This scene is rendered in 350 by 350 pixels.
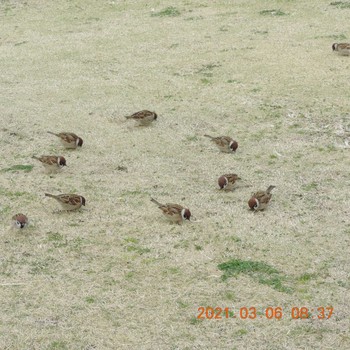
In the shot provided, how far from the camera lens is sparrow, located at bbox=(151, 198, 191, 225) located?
28.9 feet

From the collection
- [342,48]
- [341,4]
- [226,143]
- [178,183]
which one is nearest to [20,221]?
[178,183]

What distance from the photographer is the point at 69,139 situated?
11336mm

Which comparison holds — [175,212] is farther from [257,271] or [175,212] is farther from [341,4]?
[341,4]

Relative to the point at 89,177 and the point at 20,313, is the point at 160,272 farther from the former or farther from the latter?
the point at 89,177

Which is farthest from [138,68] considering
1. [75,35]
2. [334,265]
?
[334,265]

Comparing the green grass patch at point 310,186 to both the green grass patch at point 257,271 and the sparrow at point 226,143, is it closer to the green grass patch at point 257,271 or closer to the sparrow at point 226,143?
the sparrow at point 226,143

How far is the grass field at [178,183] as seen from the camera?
701 centimetres

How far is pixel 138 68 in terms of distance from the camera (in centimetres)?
1559

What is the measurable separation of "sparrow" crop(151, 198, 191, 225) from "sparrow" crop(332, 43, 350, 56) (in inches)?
301

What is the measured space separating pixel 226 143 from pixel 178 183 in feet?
4.41

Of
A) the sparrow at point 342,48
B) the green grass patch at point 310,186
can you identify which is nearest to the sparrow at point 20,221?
the green grass patch at point 310,186

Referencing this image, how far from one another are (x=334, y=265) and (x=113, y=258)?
258 cm

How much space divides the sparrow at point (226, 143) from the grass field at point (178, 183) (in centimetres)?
15
